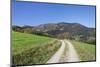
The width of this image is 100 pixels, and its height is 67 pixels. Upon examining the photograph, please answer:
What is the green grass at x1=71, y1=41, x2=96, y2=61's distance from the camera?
2.84m

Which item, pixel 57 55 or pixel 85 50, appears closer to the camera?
pixel 57 55

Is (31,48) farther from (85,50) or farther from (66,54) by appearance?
(85,50)

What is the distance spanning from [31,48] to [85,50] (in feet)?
2.59

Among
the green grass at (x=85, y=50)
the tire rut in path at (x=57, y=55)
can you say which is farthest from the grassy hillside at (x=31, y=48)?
the green grass at (x=85, y=50)

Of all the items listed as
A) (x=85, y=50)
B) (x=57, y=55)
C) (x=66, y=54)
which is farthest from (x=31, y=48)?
(x=85, y=50)

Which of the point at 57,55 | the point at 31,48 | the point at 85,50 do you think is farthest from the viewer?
the point at 85,50

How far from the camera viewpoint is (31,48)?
2605mm

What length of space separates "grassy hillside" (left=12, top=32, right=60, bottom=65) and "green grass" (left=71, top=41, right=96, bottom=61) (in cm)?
31

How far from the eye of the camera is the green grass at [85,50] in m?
2.84

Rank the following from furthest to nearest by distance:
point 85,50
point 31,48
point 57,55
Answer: point 85,50, point 57,55, point 31,48

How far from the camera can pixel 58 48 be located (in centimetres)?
273

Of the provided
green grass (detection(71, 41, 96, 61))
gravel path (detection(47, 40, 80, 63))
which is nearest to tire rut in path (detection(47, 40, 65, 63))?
gravel path (detection(47, 40, 80, 63))

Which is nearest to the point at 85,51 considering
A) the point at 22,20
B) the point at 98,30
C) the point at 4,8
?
the point at 98,30

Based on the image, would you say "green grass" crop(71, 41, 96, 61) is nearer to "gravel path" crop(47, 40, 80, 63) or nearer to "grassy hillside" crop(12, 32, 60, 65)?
"gravel path" crop(47, 40, 80, 63)
